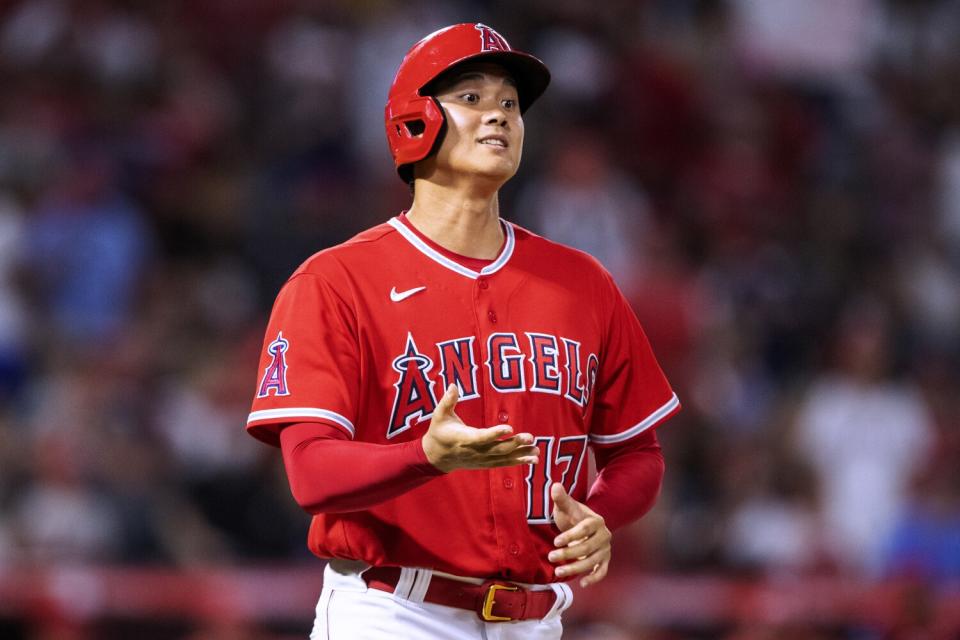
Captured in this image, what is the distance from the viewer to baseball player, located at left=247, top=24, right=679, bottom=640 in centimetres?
335

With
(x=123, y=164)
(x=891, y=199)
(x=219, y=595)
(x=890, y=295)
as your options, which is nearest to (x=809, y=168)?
(x=891, y=199)

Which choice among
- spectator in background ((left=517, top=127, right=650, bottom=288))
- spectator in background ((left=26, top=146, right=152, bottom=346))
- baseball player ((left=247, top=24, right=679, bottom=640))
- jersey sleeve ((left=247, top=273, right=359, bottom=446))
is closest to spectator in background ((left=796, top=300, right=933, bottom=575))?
spectator in background ((left=517, top=127, right=650, bottom=288))

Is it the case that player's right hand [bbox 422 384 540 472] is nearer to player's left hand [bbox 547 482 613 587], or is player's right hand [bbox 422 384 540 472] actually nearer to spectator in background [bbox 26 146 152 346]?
player's left hand [bbox 547 482 613 587]

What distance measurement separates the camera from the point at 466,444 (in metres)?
2.93

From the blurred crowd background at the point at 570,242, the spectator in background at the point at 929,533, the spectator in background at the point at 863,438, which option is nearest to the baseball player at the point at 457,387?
the blurred crowd background at the point at 570,242

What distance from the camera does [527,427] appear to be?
11.5ft

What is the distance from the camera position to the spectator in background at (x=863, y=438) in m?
7.60

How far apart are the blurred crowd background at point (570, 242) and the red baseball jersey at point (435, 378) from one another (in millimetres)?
2802

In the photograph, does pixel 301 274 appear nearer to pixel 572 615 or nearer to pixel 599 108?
pixel 572 615

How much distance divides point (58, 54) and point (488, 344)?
6.18m

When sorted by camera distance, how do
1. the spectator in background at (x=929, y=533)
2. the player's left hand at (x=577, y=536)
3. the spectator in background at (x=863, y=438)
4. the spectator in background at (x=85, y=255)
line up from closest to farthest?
the player's left hand at (x=577, y=536) → the spectator in background at (x=929, y=533) → the spectator in background at (x=863, y=438) → the spectator in background at (x=85, y=255)

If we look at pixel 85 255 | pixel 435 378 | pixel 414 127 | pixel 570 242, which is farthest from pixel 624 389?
pixel 85 255

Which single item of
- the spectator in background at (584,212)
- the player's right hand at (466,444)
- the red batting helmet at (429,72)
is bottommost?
the player's right hand at (466,444)

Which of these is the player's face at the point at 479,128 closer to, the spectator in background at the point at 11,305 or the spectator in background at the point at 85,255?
the spectator in background at the point at 11,305
